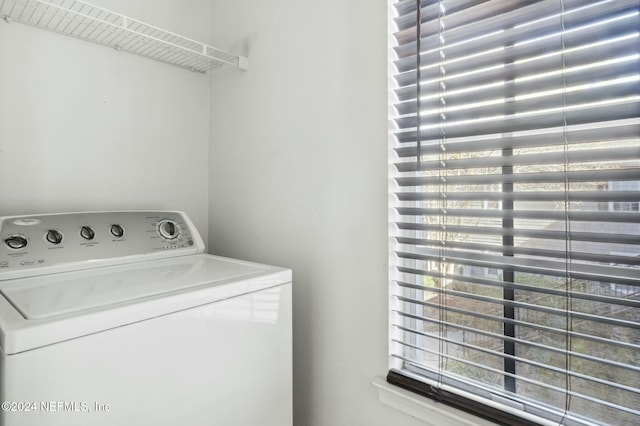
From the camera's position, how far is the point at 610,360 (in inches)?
27.3

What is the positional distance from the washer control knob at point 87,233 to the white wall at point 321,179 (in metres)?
0.52

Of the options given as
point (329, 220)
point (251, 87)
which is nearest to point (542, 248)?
point (329, 220)

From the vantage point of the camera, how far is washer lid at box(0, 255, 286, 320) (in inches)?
26.0

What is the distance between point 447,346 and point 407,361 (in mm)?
118

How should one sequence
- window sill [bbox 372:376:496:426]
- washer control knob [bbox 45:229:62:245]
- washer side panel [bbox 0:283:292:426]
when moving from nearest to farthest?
washer side panel [bbox 0:283:292:426]
window sill [bbox 372:376:496:426]
washer control knob [bbox 45:229:62:245]

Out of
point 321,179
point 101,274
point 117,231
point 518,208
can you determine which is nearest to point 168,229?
point 117,231

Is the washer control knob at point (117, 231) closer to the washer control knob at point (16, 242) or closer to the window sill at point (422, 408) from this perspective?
the washer control knob at point (16, 242)

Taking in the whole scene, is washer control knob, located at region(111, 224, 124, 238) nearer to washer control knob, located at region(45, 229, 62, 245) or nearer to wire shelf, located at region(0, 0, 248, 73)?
washer control knob, located at region(45, 229, 62, 245)

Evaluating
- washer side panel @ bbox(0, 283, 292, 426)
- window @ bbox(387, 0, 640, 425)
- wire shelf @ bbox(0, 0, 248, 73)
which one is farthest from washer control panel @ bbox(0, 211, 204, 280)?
window @ bbox(387, 0, 640, 425)

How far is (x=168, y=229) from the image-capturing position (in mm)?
1181

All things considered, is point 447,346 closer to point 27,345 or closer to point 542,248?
point 542,248

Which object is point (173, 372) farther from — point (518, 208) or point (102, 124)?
point (102, 124)

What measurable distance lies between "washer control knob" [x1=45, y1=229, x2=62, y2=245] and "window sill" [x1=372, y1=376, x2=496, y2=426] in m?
0.94

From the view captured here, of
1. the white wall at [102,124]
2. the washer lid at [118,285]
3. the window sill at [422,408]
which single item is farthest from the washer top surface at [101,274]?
the window sill at [422,408]
